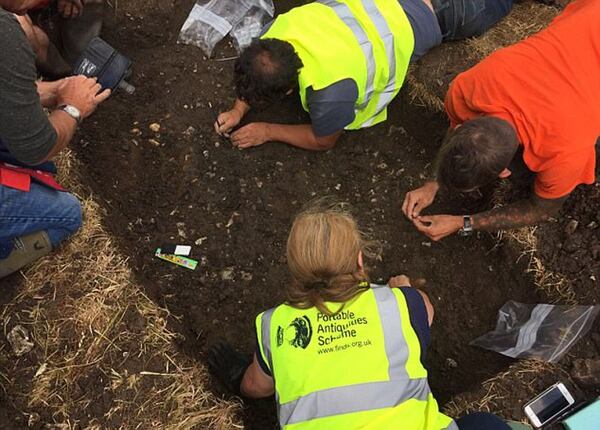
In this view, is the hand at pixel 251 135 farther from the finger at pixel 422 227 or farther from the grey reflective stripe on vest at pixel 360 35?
the finger at pixel 422 227

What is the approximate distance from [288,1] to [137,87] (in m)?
1.21

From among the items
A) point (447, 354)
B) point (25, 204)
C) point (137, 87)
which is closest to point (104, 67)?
point (137, 87)

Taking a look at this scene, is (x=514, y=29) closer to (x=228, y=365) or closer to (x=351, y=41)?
(x=351, y=41)

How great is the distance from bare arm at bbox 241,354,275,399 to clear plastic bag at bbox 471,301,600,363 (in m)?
1.20

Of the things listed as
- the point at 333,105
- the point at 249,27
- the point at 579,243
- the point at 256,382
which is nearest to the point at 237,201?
the point at 333,105

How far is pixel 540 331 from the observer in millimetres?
2699

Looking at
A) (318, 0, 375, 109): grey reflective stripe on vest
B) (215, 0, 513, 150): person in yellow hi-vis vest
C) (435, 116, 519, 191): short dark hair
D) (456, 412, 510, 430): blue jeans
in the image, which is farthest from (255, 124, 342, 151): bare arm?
(456, 412, 510, 430): blue jeans

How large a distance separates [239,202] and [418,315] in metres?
1.47

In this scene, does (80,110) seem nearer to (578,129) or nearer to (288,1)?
(288,1)

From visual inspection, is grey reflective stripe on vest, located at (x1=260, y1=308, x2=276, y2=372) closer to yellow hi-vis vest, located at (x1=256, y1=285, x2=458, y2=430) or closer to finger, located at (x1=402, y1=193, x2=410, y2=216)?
yellow hi-vis vest, located at (x1=256, y1=285, x2=458, y2=430)

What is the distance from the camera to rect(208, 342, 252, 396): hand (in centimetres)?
253

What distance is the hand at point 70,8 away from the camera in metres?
3.15

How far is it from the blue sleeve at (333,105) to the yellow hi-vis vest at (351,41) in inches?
1.3

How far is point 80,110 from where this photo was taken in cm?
249
